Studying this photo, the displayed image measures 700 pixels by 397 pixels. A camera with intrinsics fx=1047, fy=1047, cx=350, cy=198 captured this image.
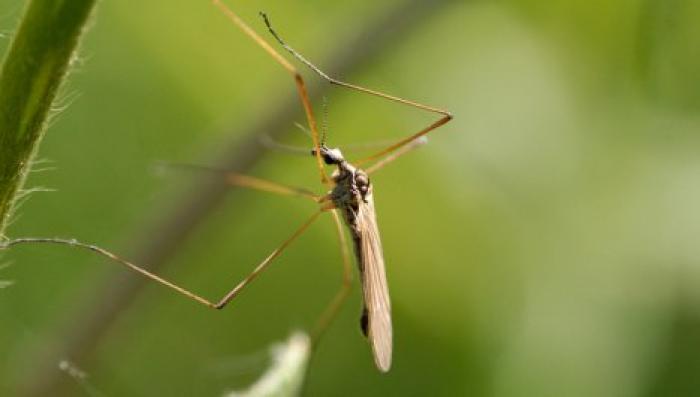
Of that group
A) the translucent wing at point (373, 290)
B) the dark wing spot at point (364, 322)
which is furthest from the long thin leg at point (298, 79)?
the dark wing spot at point (364, 322)

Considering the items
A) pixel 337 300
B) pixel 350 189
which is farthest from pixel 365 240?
pixel 337 300

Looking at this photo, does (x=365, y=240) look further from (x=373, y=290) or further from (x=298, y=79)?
(x=298, y=79)

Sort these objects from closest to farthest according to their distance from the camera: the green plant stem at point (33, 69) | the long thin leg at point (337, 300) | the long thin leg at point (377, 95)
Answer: the green plant stem at point (33, 69) < the long thin leg at point (377, 95) < the long thin leg at point (337, 300)

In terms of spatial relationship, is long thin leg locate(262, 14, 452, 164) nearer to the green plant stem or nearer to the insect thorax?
the insect thorax

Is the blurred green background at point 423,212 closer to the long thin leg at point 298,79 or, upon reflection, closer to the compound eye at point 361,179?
the compound eye at point 361,179

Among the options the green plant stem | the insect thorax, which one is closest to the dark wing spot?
the insect thorax

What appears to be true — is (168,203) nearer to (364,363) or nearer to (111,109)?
(111,109)
